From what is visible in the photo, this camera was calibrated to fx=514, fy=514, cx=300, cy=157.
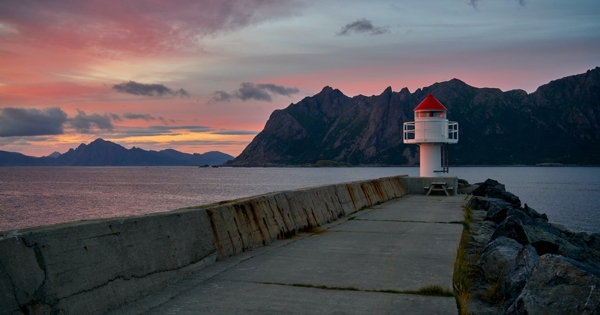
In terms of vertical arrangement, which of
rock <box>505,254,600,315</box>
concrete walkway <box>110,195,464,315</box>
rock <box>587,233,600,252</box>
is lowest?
rock <box>587,233,600,252</box>

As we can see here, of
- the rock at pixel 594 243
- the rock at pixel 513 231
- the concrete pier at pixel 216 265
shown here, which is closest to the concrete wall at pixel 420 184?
the rock at pixel 594 243

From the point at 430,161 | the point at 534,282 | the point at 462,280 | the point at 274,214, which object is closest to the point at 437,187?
the point at 430,161

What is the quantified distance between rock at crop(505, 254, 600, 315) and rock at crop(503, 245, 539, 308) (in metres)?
0.45

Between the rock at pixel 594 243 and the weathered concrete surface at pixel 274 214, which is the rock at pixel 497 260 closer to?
the weathered concrete surface at pixel 274 214

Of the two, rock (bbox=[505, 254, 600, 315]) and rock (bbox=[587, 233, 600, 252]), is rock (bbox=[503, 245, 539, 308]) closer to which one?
rock (bbox=[505, 254, 600, 315])

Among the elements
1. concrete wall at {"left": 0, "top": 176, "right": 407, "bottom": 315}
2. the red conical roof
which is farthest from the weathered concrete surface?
the red conical roof

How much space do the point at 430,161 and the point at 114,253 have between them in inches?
880

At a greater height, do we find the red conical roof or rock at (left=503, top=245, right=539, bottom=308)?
the red conical roof

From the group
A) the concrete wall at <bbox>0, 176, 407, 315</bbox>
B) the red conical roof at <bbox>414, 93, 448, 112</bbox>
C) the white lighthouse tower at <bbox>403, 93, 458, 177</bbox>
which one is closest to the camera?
the concrete wall at <bbox>0, 176, 407, 315</bbox>

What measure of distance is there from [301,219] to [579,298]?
6673 millimetres

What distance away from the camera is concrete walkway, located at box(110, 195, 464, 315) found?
5.20 metres

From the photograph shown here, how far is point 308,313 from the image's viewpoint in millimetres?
5020

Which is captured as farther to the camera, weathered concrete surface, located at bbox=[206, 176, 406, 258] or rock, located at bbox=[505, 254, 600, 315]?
weathered concrete surface, located at bbox=[206, 176, 406, 258]

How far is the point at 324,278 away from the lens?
6402mm
